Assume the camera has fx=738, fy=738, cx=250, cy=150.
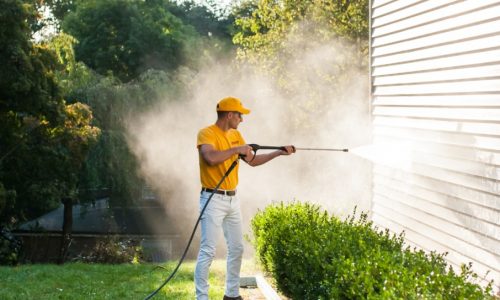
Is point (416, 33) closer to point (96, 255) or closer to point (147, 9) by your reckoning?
point (96, 255)

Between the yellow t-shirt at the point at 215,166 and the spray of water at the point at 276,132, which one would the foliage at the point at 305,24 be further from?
the yellow t-shirt at the point at 215,166

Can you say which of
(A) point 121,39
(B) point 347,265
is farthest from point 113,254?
(A) point 121,39

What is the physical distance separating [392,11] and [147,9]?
34398mm

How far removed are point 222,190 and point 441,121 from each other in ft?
8.16

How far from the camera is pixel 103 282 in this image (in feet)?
31.4

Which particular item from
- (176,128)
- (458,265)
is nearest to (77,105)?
(176,128)

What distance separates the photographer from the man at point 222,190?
21.7ft

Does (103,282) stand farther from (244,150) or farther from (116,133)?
(116,133)

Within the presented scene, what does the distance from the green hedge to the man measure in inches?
17.8

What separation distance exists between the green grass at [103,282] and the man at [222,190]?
0.94 m

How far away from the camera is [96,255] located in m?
17.4

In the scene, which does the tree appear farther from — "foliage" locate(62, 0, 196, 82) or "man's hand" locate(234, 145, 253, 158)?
"foliage" locate(62, 0, 196, 82)

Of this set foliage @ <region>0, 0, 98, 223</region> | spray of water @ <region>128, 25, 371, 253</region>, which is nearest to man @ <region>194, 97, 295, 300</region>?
spray of water @ <region>128, 25, 371, 253</region>

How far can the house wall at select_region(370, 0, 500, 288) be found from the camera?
261 inches
